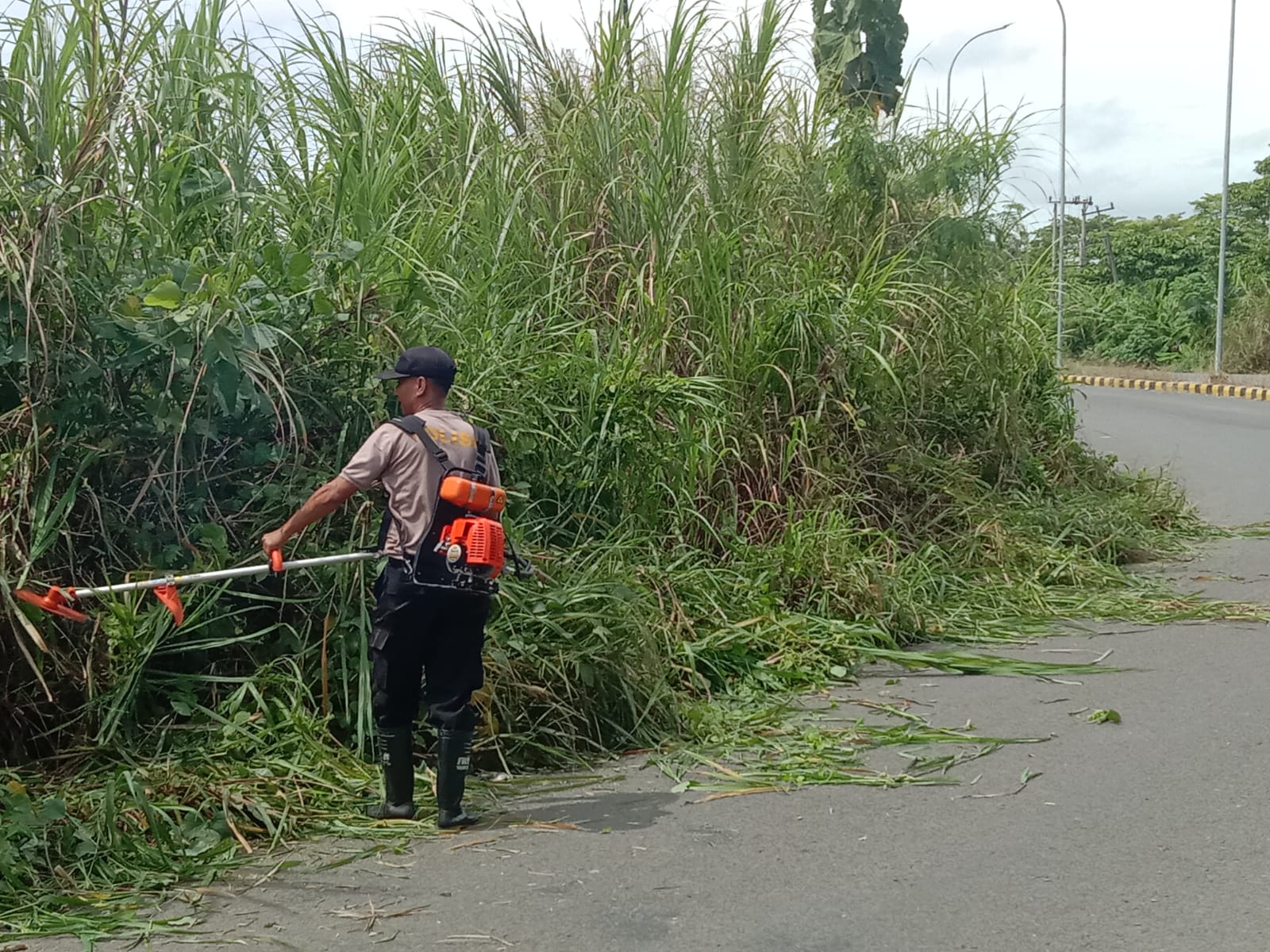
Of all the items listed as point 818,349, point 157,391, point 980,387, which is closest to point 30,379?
point 157,391

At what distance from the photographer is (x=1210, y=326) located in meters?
35.2

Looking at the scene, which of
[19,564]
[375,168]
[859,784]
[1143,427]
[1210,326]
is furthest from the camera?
[1210,326]

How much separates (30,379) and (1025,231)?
758cm

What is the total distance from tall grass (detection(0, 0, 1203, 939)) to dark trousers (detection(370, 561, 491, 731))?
Result: 36 centimetres

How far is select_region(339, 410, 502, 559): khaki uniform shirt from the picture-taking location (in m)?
4.41

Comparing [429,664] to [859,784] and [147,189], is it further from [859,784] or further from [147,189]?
[147,189]

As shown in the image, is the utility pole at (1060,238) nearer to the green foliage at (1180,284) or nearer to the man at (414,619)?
the man at (414,619)

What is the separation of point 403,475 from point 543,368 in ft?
6.51

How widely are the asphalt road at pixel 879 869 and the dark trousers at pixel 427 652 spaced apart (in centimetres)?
44

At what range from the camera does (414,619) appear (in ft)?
14.6

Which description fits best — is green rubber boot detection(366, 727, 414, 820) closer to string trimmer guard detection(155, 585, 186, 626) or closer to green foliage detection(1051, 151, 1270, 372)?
string trimmer guard detection(155, 585, 186, 626)

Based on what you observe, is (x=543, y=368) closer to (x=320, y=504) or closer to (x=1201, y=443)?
(x=320, y=504)

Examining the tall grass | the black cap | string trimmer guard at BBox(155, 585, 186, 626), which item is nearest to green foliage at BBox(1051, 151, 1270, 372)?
the tall grass

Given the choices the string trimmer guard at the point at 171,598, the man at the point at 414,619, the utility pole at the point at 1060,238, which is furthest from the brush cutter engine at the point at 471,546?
the utility pole at the point at 1060,238
